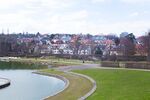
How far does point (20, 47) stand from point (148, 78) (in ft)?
350

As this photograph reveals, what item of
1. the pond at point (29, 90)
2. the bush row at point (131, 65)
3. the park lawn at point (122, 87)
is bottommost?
the pond at point (29, 90)

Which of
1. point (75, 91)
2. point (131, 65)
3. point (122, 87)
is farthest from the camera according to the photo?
point (131, 65)

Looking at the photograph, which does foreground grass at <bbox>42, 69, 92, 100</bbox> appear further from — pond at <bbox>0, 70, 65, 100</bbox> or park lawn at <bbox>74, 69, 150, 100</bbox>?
pond at <bbox>0, 70, 65, 100</bbox>

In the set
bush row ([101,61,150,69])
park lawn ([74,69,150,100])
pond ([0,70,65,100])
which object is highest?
bush row ([101,61,150,69])

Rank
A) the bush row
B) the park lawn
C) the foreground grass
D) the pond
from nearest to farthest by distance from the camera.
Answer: the park lawn < the foreground grass < the pond < the bush row

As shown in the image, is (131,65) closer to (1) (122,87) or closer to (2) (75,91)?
(1) (122,87)

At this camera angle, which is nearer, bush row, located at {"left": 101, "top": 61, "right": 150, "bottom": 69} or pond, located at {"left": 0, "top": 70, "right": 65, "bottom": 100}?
pond, located at {"left": 0, "top": 70, "right": 65, "bottom": 100}

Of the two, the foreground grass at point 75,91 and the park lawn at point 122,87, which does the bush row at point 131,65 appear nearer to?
the park lawn at point 122,87

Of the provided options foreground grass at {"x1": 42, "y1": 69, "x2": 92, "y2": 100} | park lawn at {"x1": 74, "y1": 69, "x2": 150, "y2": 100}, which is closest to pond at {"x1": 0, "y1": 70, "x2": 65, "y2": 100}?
foreground grass at {"x1": 42, "y1": 69, "x2": 92, "y2": 100}

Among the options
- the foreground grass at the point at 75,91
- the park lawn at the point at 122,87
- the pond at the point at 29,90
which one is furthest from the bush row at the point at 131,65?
the foreground grass at the point at 75,91

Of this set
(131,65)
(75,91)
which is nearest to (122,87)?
(75,91)

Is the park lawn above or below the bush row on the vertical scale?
below

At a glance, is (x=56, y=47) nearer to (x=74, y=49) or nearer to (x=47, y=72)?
(x=74, y=49)

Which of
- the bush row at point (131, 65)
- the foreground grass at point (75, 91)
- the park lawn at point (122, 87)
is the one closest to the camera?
the park lawn at point (122, 87)
